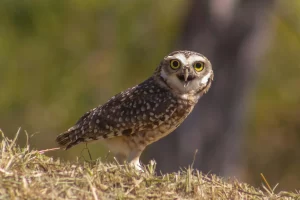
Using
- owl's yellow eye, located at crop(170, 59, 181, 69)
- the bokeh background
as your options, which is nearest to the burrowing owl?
owl's yellow eye, located at crop(170, 59, 181, 69)

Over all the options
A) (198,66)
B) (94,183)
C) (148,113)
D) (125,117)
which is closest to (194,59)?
(198,66)

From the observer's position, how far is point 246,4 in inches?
439

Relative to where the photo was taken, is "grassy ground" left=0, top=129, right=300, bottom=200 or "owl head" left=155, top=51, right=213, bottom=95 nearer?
"grassy ground" left=0, top=129, right=300, bottom=200

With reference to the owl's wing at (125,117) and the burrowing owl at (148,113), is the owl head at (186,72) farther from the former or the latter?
the owl's wing at (125,117)

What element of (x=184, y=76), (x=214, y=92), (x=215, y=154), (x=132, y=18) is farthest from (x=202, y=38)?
(x=132, y=18)

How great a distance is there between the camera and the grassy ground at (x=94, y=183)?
373 centimetres

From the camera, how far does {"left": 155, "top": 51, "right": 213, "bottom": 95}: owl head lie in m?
6.13

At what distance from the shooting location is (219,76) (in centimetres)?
1088

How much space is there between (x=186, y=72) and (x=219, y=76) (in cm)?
484

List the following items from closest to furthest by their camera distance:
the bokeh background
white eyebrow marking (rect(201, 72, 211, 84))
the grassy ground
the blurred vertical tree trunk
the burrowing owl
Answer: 1. the grassy ground
2. the burrowing owl
3. white eyebrow marking (rect(201, 72, 211, 84))
4. the blurred vertical tree trunk
5. the bokeh background

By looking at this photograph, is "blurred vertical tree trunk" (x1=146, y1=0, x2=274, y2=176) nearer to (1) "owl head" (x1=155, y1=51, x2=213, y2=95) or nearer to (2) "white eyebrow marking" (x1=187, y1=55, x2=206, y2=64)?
(1) "owl head" (x1=155, y1=51, x2=213, y2=95)

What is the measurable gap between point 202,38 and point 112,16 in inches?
244

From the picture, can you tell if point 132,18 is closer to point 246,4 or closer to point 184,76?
point 246,4

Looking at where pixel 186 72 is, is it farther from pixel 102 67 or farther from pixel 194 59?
pixel 102 67
